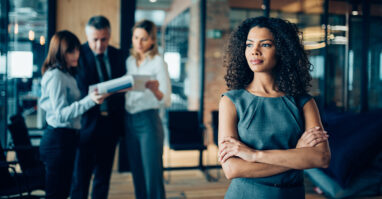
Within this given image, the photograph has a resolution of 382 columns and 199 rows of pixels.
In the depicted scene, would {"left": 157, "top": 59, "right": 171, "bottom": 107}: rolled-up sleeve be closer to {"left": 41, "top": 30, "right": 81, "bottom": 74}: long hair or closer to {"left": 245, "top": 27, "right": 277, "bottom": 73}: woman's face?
{"left": 41, "top": 30, "right": 81, "bottom": 74}: long hair

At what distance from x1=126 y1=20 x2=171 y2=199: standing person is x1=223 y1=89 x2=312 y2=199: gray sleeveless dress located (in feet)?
4.99

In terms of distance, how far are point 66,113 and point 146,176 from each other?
94cm

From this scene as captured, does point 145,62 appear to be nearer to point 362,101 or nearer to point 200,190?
point 200,190

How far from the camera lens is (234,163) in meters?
1.34

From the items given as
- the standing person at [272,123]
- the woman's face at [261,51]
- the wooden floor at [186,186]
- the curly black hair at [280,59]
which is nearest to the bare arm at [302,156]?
the standing person at [272,123]

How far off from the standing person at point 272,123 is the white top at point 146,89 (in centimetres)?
152

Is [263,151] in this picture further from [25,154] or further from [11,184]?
[25,154]

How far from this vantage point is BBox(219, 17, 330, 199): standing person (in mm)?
1303

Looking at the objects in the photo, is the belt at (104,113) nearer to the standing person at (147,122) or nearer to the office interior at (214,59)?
the standing person at (147,122)

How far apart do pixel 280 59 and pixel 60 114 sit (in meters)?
1.63

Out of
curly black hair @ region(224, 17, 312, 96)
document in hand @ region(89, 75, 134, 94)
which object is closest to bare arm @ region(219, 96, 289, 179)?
curly black hair @ region(224, 17, 312, 96)

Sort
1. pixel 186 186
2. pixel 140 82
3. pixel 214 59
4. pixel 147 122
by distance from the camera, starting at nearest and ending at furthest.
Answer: pixel 140 82, pixel 147 122, pixel 186 186, pixel 214 59

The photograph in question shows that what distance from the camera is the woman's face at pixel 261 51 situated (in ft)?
4.45

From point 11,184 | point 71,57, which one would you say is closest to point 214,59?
point 71,57
